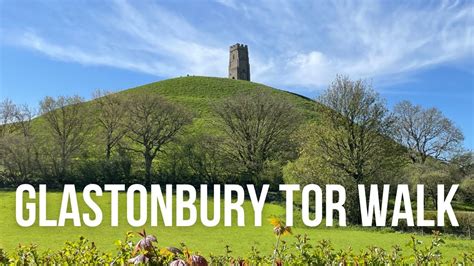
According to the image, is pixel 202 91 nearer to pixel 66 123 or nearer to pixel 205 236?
pixel 66 123

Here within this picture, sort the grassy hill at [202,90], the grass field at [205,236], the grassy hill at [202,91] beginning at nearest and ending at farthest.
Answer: the grass field at [205,236] → the grassy hill at [202,91] → the grassy hill at [202,90]

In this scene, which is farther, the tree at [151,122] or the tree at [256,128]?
the tree at [151,122]

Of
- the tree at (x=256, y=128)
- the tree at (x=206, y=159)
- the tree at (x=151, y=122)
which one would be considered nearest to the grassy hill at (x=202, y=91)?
the tree at (x=151, y=122)

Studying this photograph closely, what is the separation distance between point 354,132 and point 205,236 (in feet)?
53.8

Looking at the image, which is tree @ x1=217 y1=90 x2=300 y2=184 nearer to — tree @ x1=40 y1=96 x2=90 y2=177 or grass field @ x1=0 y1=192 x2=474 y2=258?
grass field @ x1=0 y1=192 x2=474 y2=258

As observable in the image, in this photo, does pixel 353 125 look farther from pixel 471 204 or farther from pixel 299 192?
pixel 471 204

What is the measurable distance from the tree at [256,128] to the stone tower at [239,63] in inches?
3234

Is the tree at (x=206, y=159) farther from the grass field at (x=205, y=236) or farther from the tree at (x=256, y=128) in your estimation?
the grass field at (x=205, y=236)

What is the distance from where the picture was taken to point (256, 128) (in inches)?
2181

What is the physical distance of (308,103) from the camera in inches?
4082

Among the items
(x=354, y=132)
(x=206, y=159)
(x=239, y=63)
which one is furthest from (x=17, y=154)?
(x=239, y=63)

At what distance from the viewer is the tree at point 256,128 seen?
Result: 5419 centimetres

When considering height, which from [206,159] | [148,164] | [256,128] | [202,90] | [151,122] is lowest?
[148,164]

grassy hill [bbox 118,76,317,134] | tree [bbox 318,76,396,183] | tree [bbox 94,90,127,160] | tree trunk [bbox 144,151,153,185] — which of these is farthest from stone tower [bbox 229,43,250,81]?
tree [bbox 318,76,396,183]
